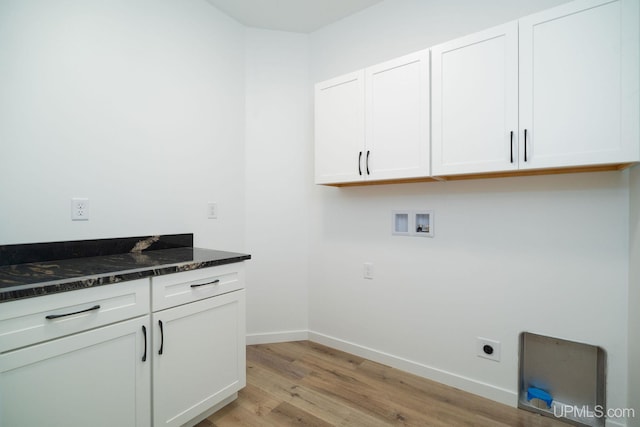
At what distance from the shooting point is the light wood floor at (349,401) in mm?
1539

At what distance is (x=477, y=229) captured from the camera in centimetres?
177

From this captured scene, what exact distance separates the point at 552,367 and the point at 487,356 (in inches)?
13.0

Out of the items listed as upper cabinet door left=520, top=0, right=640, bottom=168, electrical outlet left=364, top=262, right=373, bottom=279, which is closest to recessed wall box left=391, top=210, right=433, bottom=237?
electrical outlet left=364, top=262, right=373, bottom=279

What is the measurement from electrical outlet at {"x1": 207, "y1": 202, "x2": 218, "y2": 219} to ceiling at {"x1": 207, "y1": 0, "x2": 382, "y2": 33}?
1546mm

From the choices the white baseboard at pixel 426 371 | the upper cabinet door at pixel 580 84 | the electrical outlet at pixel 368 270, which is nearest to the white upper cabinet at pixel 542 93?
the upper cabinet door at pixel 580 84

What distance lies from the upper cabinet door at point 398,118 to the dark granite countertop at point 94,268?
3.59ft

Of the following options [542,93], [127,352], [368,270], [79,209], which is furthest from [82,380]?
[542,93]

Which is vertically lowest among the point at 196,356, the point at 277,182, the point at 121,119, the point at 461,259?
the point at 196,356

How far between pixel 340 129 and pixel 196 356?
1667mm

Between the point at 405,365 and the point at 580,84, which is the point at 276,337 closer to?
the point at 405,365

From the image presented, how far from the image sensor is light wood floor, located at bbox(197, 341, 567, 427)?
5.05 ft

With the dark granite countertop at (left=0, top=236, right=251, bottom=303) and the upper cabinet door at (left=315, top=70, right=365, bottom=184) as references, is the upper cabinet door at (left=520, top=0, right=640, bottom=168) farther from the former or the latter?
the dark granite countertop at (left=0, top=236, right=251, bottom=303)

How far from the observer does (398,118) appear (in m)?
1.79

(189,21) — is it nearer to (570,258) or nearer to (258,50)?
(258,50)
